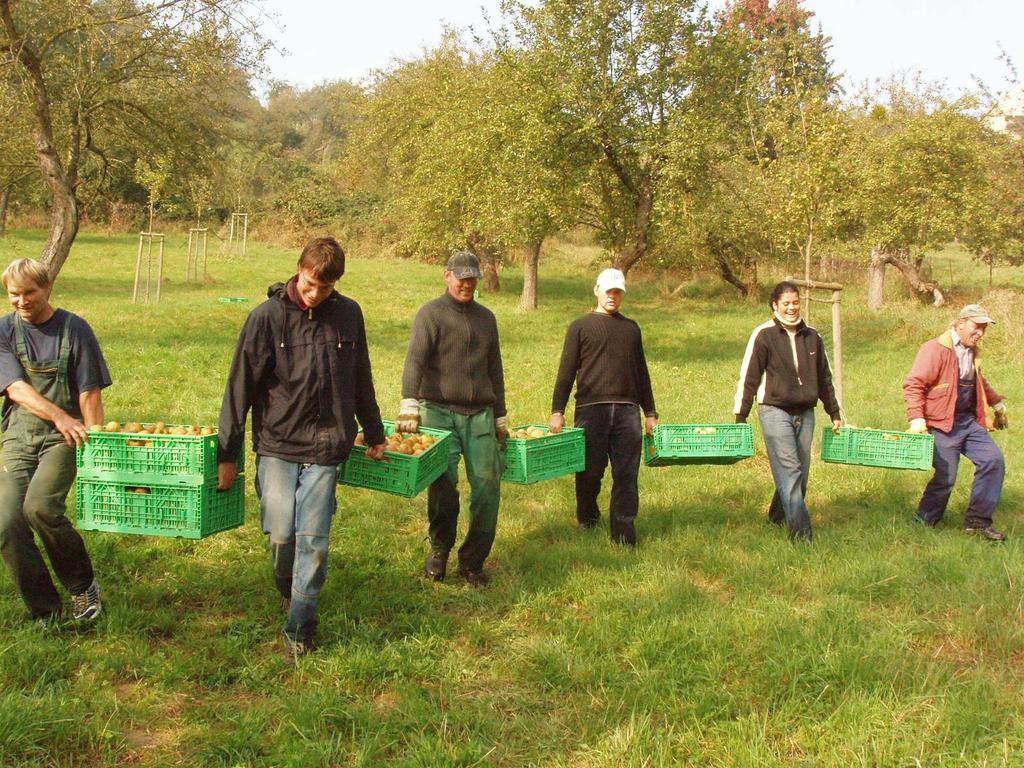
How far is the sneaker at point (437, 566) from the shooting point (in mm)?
5785

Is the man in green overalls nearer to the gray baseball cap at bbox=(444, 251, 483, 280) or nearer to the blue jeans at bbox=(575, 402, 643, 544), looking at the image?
the gray baseball cap at bbox=(444, 251, 483, 280)

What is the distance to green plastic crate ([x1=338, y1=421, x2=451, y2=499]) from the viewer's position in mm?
4859

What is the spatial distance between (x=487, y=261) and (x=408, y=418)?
81.9ft

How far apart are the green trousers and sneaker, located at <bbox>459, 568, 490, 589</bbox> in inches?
9.6

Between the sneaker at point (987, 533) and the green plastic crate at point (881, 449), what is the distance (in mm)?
704

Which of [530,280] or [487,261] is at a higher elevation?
[487,261]

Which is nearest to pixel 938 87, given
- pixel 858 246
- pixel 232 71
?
pixel 858 246

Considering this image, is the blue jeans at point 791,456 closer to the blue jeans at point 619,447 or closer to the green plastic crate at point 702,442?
the green plastic crate at point 702,442

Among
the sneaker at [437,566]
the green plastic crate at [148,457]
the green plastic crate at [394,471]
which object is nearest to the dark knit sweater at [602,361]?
the sneaker at [437,566]

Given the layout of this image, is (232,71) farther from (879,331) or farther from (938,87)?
(938,87)

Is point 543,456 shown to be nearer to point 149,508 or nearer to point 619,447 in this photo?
point 619,447

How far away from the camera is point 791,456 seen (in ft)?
21.2

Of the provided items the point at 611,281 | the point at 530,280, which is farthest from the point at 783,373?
the point at 530,280

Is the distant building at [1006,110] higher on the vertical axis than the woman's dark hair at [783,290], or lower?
higher
